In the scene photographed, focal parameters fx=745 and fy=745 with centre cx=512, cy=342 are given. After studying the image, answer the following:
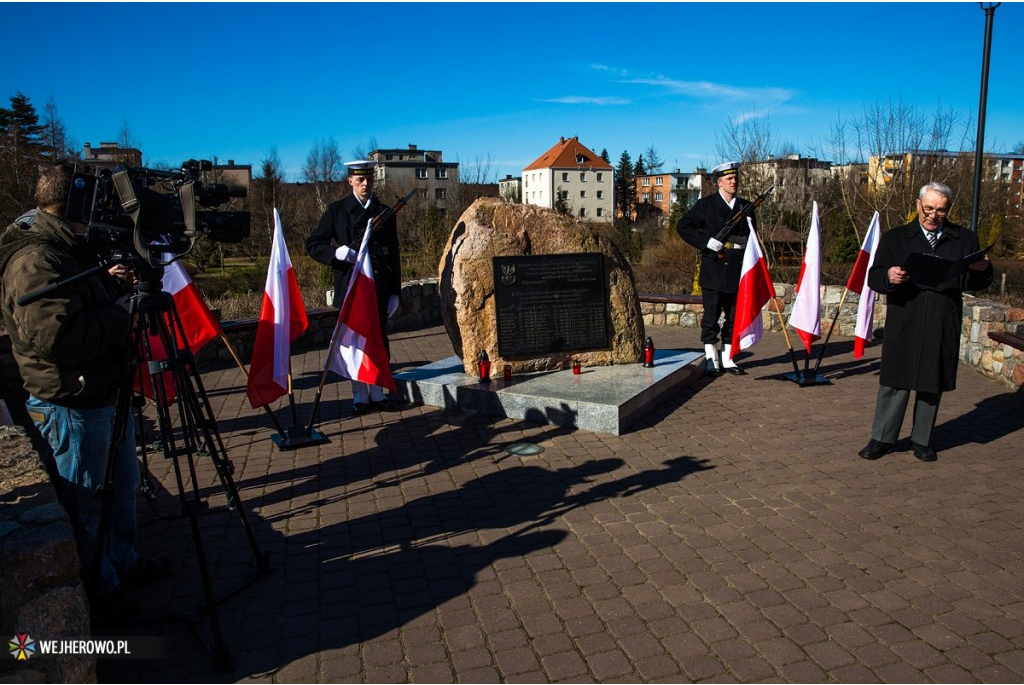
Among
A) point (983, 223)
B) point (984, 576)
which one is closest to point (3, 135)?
point (984, 576)

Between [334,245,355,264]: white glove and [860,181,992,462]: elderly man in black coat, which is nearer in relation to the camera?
[860,181,992,462]: elderly man in black coat

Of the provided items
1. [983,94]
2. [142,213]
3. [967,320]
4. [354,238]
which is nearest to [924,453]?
[967,320]

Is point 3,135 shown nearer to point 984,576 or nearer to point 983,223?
point 984,576

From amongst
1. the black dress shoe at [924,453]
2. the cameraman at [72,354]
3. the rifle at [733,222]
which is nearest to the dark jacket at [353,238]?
the cameraman at [72,354]

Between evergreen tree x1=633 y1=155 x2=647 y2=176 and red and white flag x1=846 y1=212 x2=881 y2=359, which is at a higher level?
evergreen tree x1=633 y1=155 x2=647 y2=176

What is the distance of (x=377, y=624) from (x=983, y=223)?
25328 millimetres

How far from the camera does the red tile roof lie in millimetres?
73125

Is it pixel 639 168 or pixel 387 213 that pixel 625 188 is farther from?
pixel 387 213

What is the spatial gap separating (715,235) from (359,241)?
3.79 m

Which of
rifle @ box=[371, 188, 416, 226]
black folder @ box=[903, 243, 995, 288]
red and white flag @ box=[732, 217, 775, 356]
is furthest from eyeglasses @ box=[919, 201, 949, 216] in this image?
rifle @ box=[371, 188, 416, 226]

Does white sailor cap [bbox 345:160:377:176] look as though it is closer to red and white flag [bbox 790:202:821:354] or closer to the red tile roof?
red and white flag [bbox 790:202:821:354]

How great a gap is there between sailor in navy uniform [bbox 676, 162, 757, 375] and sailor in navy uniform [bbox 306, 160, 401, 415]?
3.17m

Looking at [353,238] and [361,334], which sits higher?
[353,238]

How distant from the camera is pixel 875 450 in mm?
5648
